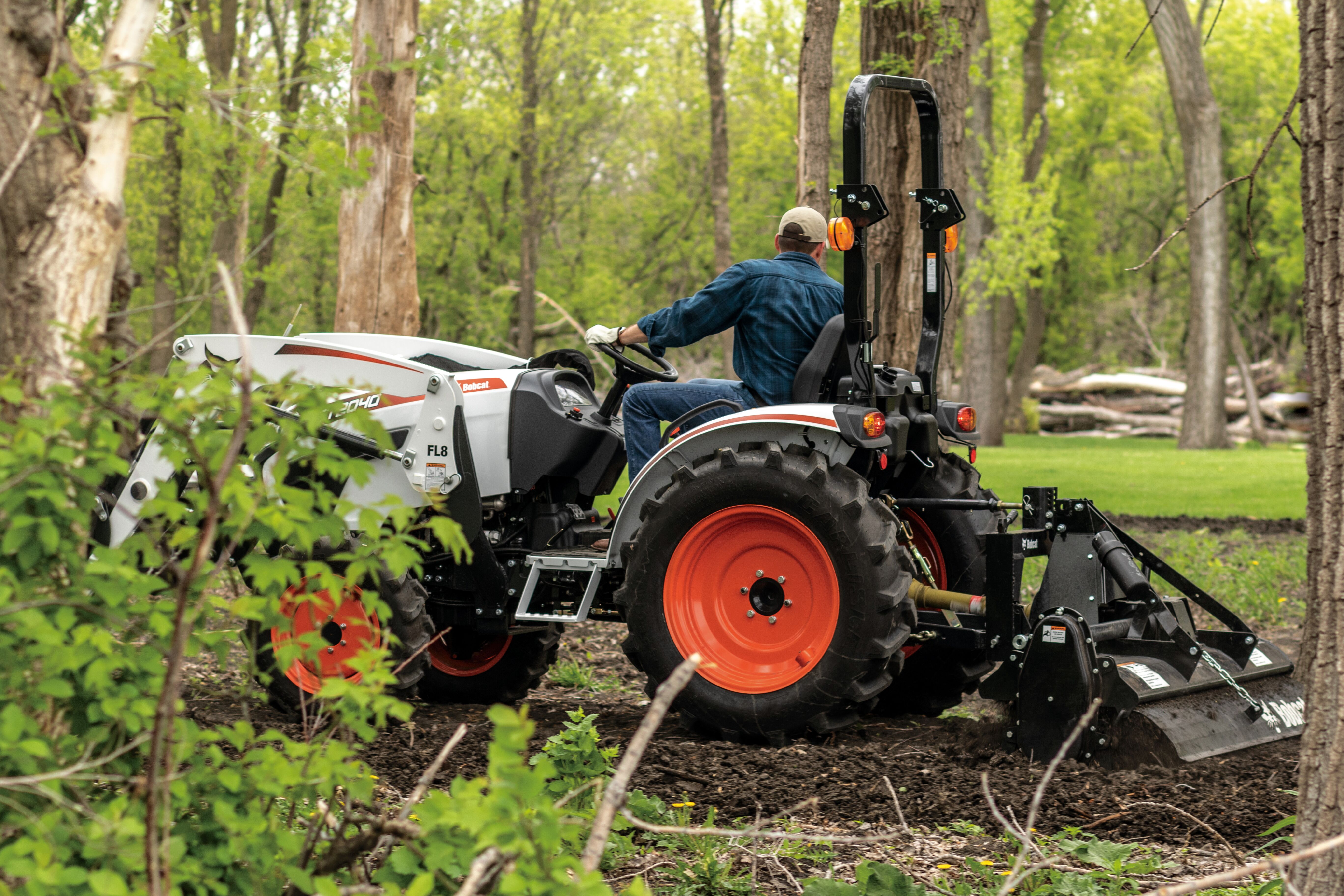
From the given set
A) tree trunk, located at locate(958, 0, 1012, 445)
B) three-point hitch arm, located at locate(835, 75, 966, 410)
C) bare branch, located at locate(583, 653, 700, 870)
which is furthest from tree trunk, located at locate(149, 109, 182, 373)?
bare branch, located at locate(583, 653, 700, 870)

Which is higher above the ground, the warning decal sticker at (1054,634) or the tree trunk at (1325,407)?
the tree trunk at (1325,407)

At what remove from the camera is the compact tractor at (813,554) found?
14.3 ft

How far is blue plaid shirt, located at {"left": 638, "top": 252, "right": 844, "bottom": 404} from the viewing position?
4832mm

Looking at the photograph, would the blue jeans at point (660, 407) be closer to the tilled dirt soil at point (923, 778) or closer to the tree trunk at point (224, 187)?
the tilled dirt soil at point (923, 778)

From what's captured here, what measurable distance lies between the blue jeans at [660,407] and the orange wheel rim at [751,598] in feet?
1.76

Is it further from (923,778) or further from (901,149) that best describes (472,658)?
(901,149)

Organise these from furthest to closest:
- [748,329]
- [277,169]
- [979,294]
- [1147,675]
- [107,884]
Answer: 1. [979,294]
2. [277,169]
3. [748,329]
4. [1147,675]
5. [107,884]

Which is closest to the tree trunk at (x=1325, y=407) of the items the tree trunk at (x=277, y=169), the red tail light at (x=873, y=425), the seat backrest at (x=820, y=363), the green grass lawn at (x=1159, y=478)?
A: the red tail light at (x=873, y=425)

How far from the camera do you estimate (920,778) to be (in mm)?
4039

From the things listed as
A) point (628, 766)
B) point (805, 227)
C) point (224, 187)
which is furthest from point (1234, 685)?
point (224, 187)

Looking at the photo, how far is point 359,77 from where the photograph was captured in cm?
842

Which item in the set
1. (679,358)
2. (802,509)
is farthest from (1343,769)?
(679,358)

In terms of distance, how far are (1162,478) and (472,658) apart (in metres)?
13.9

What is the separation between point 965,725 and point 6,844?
348 cm
